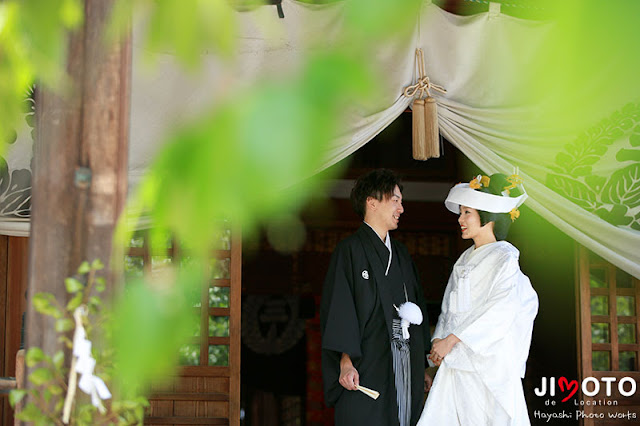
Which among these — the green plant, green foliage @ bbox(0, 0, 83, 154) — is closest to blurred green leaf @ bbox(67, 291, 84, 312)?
the green plant

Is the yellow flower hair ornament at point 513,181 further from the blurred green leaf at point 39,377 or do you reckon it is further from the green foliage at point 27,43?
the green foliage at point 27,43

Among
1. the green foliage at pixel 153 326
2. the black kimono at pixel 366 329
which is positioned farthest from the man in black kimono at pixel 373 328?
the green foliage at pixel 153 326

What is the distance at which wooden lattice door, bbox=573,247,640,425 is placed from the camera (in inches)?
162

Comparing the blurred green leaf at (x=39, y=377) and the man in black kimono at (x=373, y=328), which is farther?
the man in black kimono at (x=373, y=328)

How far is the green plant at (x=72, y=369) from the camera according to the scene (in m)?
1.61

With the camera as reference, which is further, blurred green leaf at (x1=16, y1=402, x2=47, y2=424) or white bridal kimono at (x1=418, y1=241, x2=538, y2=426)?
white bridal kimono at (x1=418, y1=241, x2=538, y2=426)

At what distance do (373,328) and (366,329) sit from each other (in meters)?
0.04

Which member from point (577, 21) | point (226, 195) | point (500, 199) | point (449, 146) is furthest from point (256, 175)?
point (449, 146)

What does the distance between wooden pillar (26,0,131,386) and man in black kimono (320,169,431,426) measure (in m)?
2.16

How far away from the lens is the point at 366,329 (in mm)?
Result: 3820

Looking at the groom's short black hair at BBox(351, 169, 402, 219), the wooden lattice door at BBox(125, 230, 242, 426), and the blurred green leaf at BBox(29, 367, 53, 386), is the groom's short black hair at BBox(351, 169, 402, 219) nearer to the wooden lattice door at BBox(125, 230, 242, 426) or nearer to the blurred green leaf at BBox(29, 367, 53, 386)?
the wooden lattice door at BBox(125, 230, 242, 426)

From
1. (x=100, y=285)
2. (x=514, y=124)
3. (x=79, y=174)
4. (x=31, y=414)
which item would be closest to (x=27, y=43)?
(x=79, y=174)

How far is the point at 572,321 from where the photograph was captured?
5262 millimetres

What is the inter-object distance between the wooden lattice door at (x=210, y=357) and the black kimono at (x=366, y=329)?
19.4 inches
